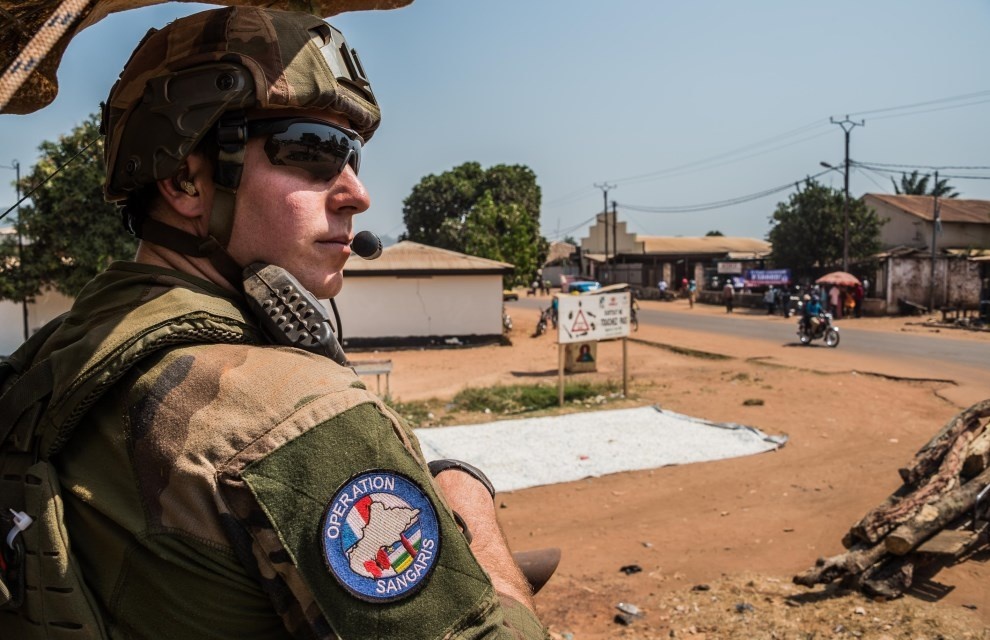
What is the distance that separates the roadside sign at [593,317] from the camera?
12.2 meters

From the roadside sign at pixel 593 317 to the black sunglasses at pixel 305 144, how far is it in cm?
1079

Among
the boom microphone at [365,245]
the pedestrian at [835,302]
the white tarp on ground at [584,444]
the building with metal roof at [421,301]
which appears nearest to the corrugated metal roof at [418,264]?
the building with metal roof at [421,301]

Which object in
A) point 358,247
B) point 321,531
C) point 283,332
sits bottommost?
point 321,531

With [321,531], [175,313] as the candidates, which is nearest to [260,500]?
[321,531]

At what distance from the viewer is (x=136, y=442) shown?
1.00 m

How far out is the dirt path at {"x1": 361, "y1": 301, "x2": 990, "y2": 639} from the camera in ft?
14.8

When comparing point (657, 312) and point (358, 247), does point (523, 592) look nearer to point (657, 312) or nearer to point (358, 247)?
point (358, 247)

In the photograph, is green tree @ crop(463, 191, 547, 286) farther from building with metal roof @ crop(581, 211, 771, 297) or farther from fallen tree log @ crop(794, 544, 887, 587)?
fallen tree log @ crop(794, 544, 887, 587)

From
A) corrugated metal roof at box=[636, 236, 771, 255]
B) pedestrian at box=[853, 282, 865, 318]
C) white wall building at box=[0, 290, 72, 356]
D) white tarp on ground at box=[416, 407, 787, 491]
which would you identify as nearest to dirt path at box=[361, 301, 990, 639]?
white tarp on ground at box=[416, 407, 787, 491]

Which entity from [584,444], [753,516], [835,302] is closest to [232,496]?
[753,516]

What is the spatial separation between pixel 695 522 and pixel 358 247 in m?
5.43

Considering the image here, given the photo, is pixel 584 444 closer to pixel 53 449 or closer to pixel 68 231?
pixel 53 449

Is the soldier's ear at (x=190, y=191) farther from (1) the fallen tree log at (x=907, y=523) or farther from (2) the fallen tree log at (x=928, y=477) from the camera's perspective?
(2) the fallen tree log at (x=928, y=477)

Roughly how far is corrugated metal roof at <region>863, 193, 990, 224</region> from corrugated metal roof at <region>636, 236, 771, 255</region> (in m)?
12.1
